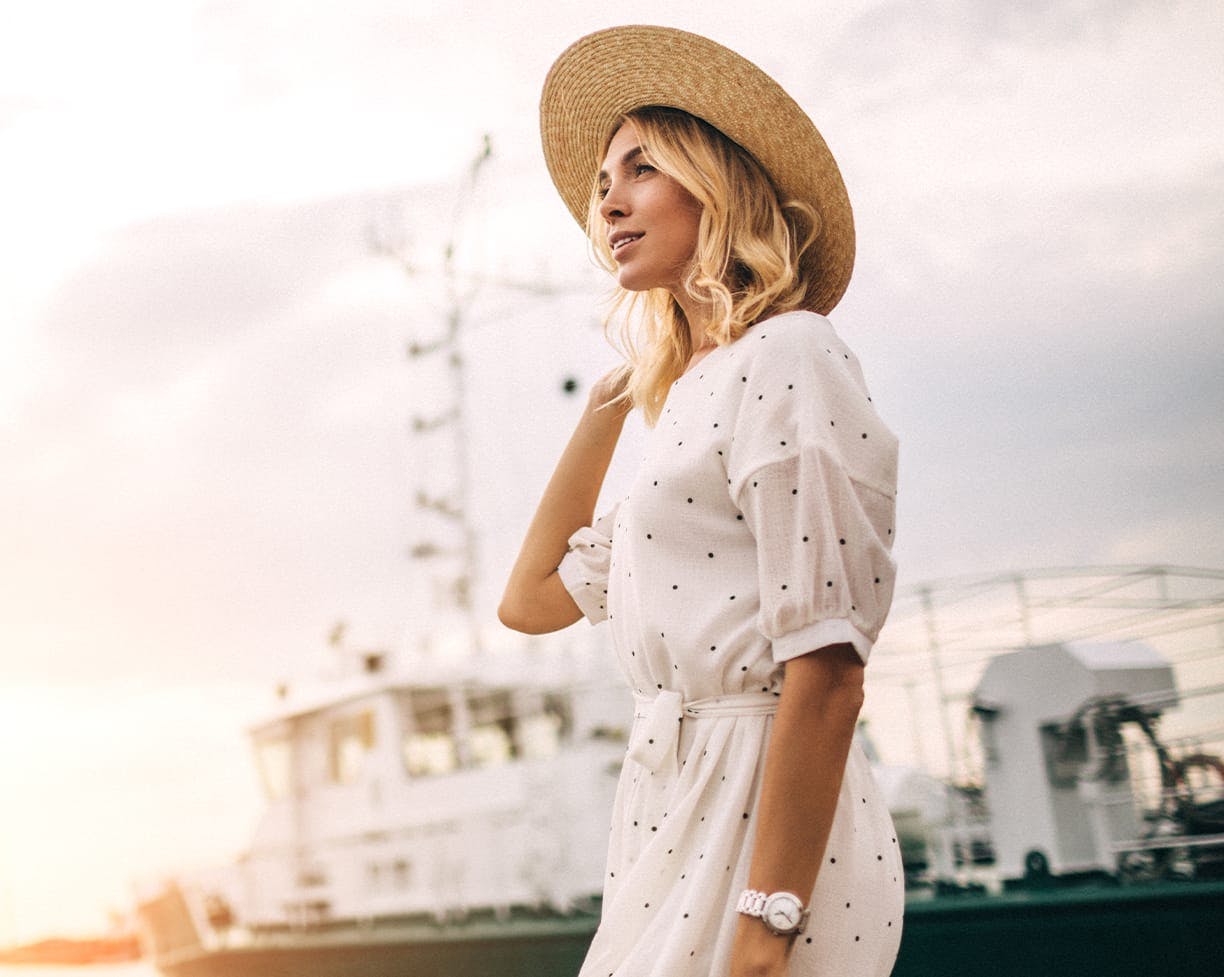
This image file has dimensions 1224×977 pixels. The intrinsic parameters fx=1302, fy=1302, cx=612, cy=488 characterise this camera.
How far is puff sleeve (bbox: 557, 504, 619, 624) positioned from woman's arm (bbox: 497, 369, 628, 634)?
19 millimetres

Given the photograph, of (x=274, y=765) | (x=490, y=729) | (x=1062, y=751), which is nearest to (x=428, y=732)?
(x=490, y=729)

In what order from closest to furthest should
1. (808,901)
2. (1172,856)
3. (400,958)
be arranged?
1. (808,901)
2. (1172,856)
3. (400,958)

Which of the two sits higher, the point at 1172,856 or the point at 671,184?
the point at 671,184

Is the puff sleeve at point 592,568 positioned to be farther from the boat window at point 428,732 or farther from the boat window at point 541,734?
the boat window at point 428,732

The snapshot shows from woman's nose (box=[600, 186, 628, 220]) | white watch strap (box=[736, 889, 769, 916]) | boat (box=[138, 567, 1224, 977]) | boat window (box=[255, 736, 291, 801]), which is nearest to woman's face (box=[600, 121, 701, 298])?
woman's nose (box=[600, 186, 628, 220])

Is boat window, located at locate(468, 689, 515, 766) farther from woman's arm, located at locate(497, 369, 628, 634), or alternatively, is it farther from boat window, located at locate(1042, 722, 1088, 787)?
woman's arm, located at locate(497, 369, 628, 634)

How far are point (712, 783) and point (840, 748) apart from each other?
5.4 inches

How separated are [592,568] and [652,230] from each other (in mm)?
379

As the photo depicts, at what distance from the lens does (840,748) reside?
0.97 metres

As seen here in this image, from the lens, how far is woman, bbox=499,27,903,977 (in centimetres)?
98

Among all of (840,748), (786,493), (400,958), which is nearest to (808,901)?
(840,748)

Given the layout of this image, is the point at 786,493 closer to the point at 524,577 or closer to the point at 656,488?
the point at 656,488

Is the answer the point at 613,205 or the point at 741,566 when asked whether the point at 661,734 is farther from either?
the point at 613,205

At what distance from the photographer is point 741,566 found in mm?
1070
